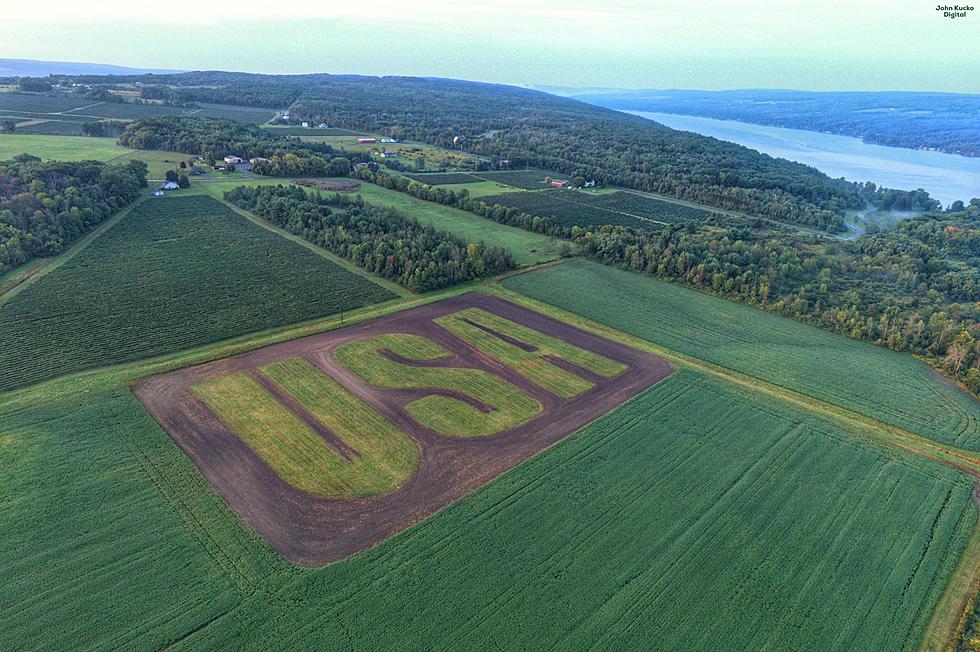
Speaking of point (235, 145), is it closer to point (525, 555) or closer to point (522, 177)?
point (522, 177)

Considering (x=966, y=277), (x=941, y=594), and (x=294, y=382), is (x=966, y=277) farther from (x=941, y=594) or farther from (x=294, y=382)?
(x=294, y=382)

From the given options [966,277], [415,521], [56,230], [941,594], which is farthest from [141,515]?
[966,277]

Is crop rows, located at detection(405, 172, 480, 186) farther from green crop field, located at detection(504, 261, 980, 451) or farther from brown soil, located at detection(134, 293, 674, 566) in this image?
brown soil, located at detection(134, 293, 674, 566)

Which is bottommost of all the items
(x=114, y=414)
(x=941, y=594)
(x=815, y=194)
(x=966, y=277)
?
(x=941, y=594)

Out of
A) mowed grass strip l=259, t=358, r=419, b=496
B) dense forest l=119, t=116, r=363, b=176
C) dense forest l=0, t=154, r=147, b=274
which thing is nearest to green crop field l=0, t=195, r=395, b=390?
dense forest l=0, t=154, r=147, b=274

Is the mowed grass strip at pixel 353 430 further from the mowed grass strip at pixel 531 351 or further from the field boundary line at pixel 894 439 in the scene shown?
the field boundary line at pixel 894 439

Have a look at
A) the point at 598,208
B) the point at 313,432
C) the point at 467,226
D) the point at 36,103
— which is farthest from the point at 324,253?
the point at 36,103
